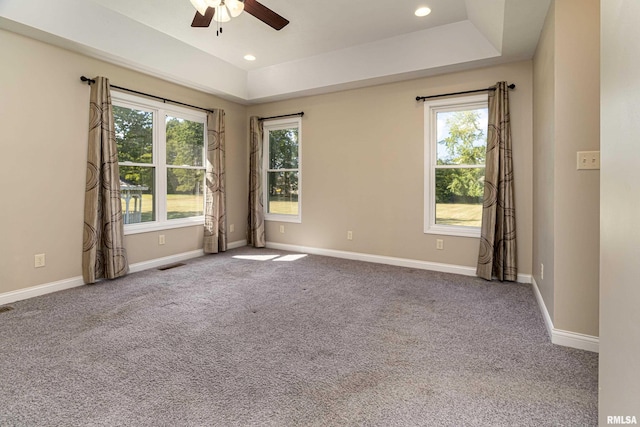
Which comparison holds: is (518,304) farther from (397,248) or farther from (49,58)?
(49,58)

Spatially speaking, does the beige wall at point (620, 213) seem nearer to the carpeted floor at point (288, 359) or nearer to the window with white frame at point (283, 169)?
the carpeted floor at point (288, 359)

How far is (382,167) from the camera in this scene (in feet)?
14.9

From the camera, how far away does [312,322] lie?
2.64 metres

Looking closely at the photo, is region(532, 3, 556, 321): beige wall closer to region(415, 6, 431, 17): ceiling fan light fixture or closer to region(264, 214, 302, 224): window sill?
region(415, 6, 431, 17): ceiling fan light fixture

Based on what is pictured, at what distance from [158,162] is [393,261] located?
346cm

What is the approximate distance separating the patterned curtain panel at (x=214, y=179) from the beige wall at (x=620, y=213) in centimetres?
465

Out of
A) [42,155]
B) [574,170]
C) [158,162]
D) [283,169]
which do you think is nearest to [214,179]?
[158,162]

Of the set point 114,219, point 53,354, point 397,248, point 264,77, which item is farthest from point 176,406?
point 264,77

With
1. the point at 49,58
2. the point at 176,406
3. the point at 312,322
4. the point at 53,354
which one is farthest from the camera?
the point at 49,58

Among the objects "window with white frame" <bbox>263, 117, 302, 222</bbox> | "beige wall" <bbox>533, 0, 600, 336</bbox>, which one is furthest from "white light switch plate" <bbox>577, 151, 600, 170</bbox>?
"window with white frame" <bbox>263, 117, 302, 222</bbox>

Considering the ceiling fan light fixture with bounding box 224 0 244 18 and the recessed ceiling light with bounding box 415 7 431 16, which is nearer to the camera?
the ceiling fan light fixture with bounding box 224 0 244 18

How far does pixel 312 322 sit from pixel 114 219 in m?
2.63

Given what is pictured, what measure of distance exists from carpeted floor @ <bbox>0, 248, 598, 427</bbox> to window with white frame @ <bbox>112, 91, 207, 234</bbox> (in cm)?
122

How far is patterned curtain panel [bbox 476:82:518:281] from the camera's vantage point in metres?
3.68
